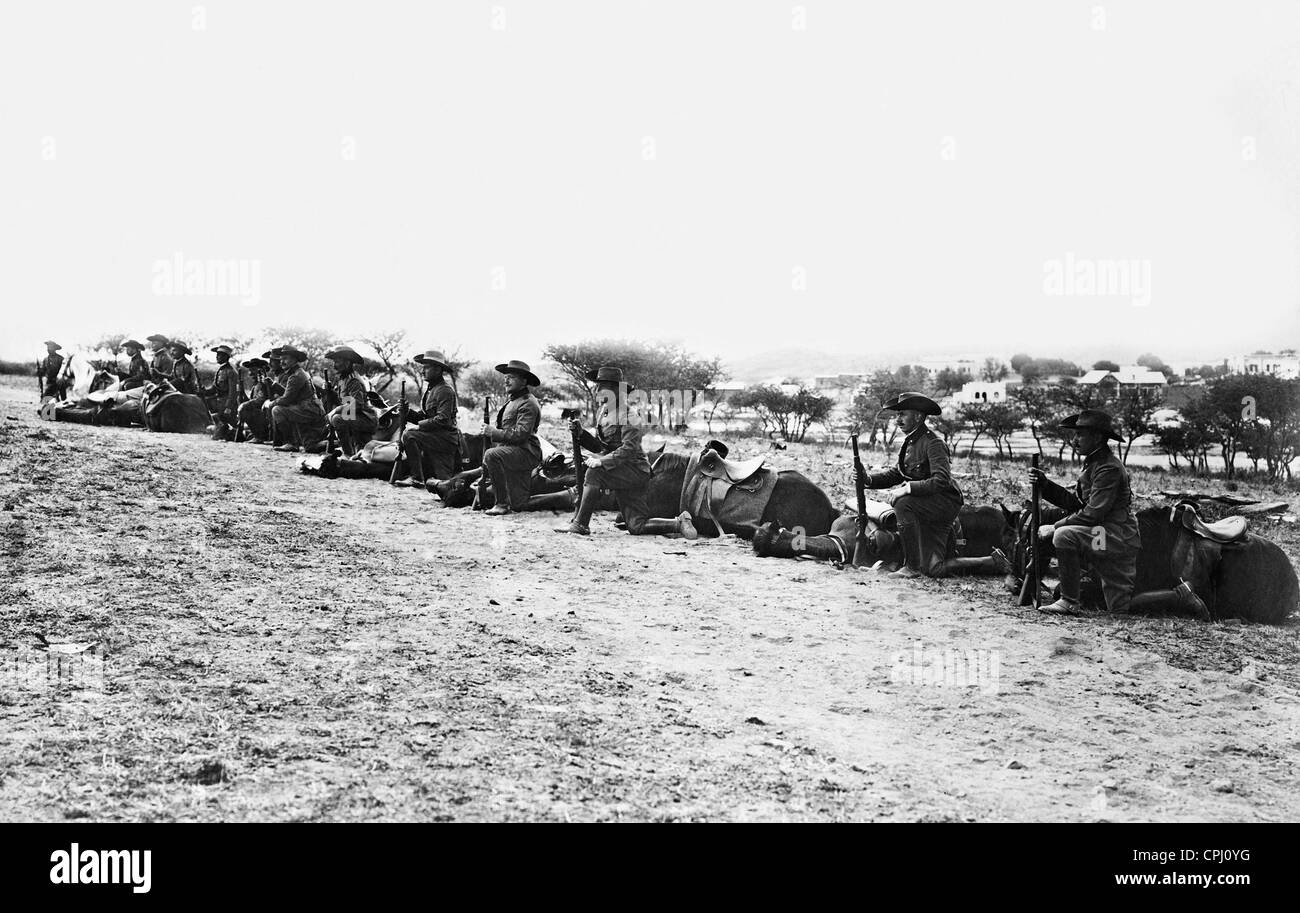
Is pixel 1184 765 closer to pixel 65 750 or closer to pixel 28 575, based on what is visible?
pixel 65 750

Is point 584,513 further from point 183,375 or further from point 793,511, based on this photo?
point 183,375

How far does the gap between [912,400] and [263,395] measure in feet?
38.2

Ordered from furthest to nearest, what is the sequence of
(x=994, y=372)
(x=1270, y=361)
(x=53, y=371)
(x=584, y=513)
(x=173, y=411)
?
(x=994, y=372) → (x=1270, y=361) → (x=53, y=371) → (x=173, y=411) → (x=584, y=513)

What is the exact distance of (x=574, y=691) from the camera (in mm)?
5375

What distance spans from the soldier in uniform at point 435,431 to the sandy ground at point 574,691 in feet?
12.3

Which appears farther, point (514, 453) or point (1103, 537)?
point (514, 453)

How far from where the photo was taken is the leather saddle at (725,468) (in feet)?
34.0

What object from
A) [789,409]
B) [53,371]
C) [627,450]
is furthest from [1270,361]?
[53,371]

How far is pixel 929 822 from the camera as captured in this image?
394cm

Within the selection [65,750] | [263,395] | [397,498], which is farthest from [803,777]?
[263,395]

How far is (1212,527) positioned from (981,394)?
105 feet

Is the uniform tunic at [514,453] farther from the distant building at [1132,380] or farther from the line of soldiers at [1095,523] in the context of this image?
the distant building at [1132,380]

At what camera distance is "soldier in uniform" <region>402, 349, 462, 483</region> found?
12730mm

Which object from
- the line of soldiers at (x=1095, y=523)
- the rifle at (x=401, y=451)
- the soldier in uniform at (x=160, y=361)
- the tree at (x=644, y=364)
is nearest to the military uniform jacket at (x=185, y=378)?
the soldier in uniform at (x=160, y=361)
